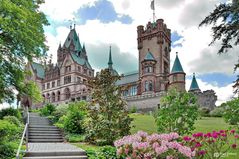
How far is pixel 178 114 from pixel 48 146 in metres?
6.74

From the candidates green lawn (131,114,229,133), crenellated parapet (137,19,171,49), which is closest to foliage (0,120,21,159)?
green lawn (131,114,229,133)

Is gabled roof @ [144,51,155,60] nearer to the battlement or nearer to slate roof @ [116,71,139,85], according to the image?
the battlement

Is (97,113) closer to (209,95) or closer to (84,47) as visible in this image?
(209,95)

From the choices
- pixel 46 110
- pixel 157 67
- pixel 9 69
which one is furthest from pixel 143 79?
pixel 9 69

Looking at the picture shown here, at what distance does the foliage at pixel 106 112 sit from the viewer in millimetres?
15742

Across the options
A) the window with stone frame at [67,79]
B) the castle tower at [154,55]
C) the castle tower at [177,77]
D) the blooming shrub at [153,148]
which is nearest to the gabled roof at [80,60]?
the window with stone frame at [67,79]

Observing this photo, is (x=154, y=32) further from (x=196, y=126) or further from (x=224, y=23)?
(x=224, y=23)

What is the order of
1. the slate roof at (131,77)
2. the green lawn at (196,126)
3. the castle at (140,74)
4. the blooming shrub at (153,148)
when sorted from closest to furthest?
the blooming shrub at (153,148), the green lawn at (196,126), the castle at (140,74), the slate roof at (131,77)

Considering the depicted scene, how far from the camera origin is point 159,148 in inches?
274

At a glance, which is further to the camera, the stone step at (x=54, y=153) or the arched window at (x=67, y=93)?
the arched window at (x=67, y=93)

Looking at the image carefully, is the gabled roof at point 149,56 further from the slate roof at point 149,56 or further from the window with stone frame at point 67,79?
the window with stone frame at point 67,79

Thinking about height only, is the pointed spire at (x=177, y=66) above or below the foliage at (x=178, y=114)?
above

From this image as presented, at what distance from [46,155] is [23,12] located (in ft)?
25.8

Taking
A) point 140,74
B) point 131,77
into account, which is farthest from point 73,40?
point 140,74
